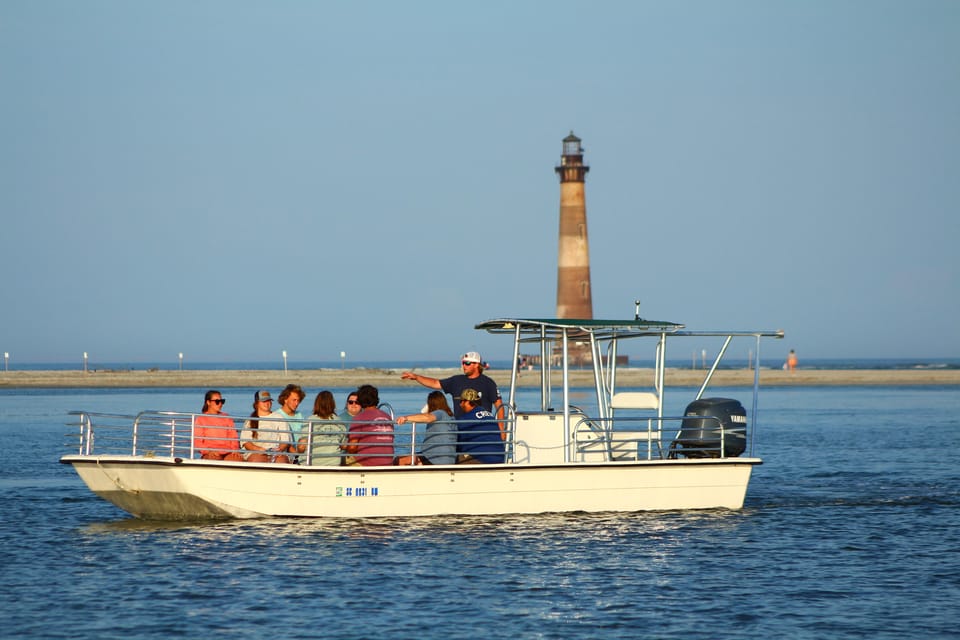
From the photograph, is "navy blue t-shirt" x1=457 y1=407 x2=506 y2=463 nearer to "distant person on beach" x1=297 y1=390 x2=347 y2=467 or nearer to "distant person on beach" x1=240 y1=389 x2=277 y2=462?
"distant person on beach" x1=297 y1=390 x2=347 y2=467

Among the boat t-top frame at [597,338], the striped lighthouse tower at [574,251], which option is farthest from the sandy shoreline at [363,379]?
the boat t-top frame at [597,338]

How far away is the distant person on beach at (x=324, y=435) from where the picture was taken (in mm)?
16078

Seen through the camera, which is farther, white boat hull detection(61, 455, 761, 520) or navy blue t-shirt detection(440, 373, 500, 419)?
navy blue t-shirt detection(440, 373, 500, 419)

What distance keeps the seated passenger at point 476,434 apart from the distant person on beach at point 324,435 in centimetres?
158

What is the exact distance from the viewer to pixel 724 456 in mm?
17562

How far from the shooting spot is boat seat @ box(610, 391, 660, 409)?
17156 millimetres

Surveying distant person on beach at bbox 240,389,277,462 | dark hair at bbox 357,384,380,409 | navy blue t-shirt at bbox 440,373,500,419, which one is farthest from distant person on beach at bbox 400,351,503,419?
distant person on beach at bbox 240,389,277,462

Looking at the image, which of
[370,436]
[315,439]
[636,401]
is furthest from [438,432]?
[636,401]

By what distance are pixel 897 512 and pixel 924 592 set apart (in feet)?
19.9

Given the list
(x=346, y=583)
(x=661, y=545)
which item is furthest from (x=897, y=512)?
(x=346, y=583)

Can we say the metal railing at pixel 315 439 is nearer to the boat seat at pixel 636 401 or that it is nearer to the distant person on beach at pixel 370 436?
the distant person on beach at pixel 370 436

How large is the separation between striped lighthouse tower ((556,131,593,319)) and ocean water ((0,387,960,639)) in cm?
4788

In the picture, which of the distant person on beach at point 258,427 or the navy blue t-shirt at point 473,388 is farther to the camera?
the distant person on beach at point 258,427

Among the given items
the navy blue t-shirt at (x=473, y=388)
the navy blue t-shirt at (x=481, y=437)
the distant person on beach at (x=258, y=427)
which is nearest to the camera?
the navy blue t-shirt at (x=481, y=437)
